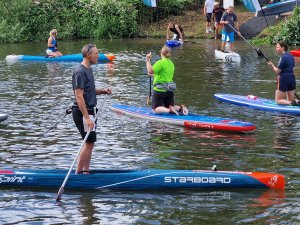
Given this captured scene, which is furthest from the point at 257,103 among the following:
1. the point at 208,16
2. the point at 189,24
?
the point at 189,24

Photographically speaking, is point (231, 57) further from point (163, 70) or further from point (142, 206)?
point (142, 206)

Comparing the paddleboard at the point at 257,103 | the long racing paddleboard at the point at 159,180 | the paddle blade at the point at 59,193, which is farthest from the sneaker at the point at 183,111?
the paddle blade at the point at 59,193

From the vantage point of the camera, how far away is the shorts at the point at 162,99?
1497 cm

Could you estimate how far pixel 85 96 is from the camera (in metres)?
10.1

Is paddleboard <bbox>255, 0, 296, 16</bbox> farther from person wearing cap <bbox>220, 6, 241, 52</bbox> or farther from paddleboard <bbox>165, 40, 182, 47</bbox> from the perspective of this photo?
person wearing cap <bbox>220, 6, 241, 52</bbox>

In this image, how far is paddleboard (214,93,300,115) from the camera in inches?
638

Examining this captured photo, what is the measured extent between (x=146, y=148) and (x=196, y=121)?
1.97 m

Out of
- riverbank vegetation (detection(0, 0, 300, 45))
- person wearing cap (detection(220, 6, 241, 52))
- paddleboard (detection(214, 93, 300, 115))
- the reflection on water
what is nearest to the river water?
the reflection on water

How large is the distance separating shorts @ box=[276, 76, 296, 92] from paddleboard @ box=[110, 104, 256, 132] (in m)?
2.33

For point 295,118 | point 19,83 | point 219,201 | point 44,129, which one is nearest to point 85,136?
point 219,201

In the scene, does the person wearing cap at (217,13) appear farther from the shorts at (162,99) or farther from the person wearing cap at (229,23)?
the shorts at (162,99)

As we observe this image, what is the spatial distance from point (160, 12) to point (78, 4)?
15.8ft

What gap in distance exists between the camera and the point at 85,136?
1006 cm

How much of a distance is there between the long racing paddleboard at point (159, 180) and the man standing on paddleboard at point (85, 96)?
34cm
